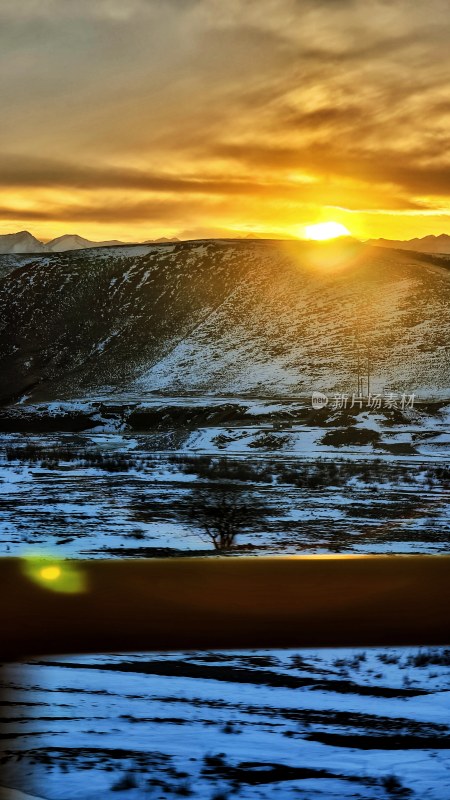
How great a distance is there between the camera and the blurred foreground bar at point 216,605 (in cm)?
452

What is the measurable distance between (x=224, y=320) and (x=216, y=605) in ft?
298

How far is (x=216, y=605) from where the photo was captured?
4.68m

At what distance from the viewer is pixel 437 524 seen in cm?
1897

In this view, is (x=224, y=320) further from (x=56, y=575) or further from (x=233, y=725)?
(x=233, y=725)

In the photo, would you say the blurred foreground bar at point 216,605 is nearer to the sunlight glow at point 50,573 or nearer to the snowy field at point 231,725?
the sunlight glow at point 50,573

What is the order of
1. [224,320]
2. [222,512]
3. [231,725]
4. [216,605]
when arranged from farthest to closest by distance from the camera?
[224,320], [222,512], [216,605], [231,725]

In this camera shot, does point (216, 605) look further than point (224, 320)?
No

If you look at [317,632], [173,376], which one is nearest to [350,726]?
[317,632]

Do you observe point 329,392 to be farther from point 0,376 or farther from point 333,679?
point 333,679

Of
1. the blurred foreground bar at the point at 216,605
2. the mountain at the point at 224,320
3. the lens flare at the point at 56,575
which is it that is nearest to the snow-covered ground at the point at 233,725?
the blurred foreground bar at the point at 216,605

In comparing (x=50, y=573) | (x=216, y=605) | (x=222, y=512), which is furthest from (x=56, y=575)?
(x=222, y=512)

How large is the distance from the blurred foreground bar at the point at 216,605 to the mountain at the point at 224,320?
5988cm

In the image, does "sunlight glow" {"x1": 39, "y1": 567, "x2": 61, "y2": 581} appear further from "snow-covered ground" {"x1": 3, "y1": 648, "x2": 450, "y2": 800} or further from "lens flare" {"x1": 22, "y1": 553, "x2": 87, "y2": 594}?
"snow-covered ground" {"x1": 3, "y1": 648, "x2": 450, "y2": 800}

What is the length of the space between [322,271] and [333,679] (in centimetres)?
10210
